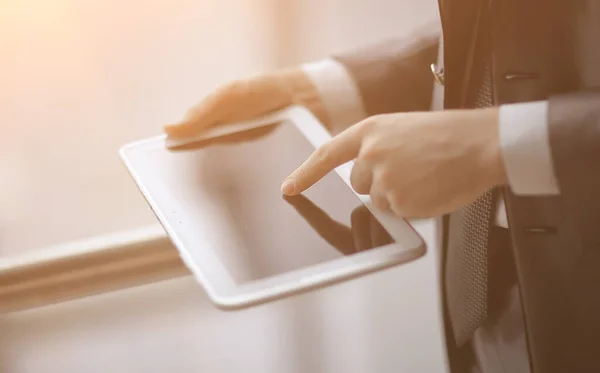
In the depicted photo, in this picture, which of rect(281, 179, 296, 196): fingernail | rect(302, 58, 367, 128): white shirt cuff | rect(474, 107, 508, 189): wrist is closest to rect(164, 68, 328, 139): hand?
rect(302, 58, 367, 128): white shirt cuff

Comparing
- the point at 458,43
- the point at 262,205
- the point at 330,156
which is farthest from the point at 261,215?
the point at 458,43

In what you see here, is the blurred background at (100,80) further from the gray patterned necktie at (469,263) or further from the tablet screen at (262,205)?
the gray patterned necktie at (469,263)

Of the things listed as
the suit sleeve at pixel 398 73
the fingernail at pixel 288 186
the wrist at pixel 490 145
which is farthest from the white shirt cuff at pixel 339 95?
the wrist at pixel 490 145

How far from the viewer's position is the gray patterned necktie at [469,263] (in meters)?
0.55

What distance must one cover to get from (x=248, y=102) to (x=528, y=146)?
340mm

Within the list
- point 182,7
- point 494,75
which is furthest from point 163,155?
point 494,75

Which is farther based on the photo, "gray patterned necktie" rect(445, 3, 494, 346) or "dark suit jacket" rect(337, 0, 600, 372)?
"gray patterned necktie" rect(445, 3, 494, 346)

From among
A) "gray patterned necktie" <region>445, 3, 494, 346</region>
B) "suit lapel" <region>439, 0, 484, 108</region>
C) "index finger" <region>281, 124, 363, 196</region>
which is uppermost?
"suit lapel" <region>439, 0, 484, 108</region>

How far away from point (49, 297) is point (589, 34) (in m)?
0.61

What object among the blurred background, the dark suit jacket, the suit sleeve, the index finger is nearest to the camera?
the dark suit jacket

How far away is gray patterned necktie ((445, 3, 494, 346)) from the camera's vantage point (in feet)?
1.81

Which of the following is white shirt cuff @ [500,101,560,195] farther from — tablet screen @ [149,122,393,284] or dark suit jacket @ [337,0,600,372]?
tablet screen @ [149,122,393,284]

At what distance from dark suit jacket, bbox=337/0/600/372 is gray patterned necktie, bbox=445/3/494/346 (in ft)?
0.20

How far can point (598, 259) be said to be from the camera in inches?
17.8
